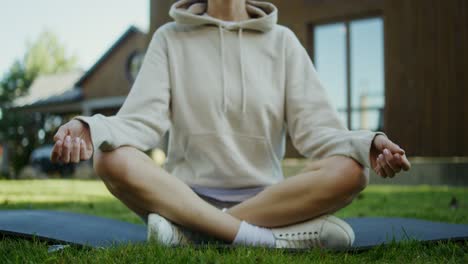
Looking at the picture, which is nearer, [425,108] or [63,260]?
[63,260]

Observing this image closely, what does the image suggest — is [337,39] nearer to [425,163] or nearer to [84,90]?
[425,163]

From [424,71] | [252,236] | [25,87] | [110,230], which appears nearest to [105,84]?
[25,87]

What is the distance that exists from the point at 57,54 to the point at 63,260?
4160 centimetres

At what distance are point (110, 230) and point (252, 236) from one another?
83 centimetres

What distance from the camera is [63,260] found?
5.76 feet

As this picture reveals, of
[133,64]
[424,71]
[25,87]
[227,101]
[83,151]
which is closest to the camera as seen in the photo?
[83,151]

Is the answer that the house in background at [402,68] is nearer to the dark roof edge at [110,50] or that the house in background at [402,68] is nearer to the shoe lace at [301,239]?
the shoe lace at [301,239]

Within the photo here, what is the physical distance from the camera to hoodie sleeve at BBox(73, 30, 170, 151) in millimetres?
2076

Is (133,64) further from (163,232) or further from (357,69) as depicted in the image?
(163,232)

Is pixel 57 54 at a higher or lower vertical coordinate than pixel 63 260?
lower

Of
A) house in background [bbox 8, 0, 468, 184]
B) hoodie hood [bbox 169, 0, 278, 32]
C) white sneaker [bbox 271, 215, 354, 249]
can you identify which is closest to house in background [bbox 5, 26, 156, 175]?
house in background [bbox 8, 0, 468, 184]

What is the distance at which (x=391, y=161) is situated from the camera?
1859 millimetres

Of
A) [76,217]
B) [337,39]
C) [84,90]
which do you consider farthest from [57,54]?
[76,217]

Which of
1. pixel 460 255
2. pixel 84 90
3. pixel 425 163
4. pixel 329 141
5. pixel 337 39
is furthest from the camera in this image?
pixel 84 90
